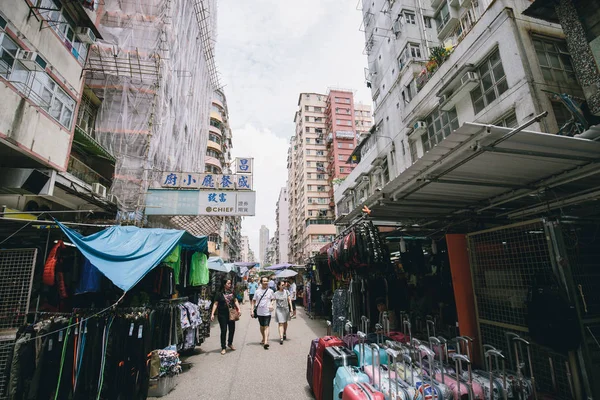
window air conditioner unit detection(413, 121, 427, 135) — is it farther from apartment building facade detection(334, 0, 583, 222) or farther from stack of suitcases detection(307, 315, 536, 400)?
stack of suitcases detection(307, 315, 536, 400)

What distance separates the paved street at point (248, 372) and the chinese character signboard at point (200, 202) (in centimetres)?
448

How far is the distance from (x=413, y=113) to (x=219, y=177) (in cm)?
1065

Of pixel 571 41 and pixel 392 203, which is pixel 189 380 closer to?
pixel 392 203

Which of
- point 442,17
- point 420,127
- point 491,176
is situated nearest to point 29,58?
point 491,176

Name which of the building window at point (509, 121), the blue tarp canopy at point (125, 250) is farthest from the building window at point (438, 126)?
the blue tarp canopy at point (125, 250)

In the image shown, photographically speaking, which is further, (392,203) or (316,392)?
(392,203)

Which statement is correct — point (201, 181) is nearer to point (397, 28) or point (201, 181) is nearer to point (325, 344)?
point (325, 344)

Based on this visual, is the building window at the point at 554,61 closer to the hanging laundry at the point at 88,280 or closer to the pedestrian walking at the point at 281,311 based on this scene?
the pedestrian walking at the point at 281,311

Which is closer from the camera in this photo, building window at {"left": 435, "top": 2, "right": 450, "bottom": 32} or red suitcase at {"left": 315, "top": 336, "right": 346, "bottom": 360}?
red suitcase at {"left": 315, "top": 336, "right": 346, "bottom": 360}

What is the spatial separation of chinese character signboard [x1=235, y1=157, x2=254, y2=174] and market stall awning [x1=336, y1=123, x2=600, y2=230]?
24.0ft

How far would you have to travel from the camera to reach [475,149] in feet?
9.53

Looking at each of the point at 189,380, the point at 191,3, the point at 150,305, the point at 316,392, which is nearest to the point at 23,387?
the point at 150,305

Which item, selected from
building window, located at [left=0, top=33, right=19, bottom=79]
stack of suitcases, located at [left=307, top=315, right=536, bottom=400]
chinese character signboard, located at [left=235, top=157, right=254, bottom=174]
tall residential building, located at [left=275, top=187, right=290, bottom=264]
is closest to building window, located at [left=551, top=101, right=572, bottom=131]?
stack of suitcases, located at [left=307, top=315, right=536, bottom=400]

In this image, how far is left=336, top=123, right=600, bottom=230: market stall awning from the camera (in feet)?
9.40
